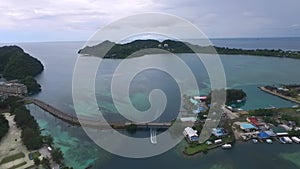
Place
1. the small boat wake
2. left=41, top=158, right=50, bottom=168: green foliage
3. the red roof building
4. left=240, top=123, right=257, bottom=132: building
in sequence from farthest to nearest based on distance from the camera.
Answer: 1. the red roof building
2. left=240, top=123, right=257, bottom=132: building
3. the small boat wake
4. left=41, top=158, right=50, bottom=168: green foliage

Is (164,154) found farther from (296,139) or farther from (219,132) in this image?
(296,139)

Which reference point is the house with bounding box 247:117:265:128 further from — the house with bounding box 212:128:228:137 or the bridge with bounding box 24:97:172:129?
the bridge with bounding box 24:97:172:129

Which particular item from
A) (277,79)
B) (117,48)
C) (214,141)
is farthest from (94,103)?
(117,48)

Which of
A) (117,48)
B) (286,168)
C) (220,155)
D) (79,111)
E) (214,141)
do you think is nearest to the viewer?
(286,168)

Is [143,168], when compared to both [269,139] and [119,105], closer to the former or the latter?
[269,139]

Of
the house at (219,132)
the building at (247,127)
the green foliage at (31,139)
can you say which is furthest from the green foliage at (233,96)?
the green foliage at (31,139)

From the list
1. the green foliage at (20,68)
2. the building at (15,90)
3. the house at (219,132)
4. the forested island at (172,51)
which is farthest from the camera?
the forested island at (172,51)

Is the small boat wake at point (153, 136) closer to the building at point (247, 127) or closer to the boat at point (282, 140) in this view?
the building at point (247, 127)

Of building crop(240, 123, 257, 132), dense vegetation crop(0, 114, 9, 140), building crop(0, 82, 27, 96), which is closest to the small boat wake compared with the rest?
building crop(240, 123, 257, 132)
